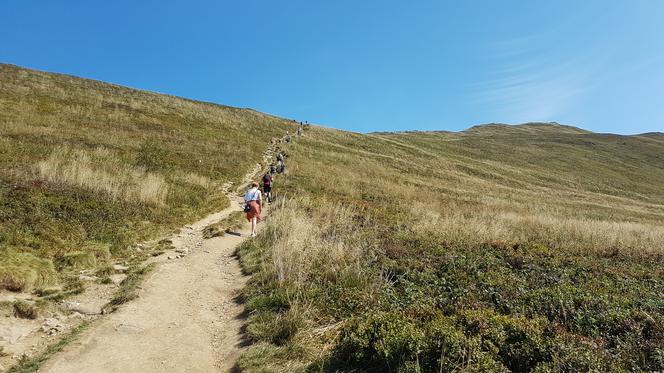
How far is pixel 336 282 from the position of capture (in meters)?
8.73

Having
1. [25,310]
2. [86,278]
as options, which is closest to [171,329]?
[25,310]

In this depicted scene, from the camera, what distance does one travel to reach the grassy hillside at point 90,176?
10.3 meters

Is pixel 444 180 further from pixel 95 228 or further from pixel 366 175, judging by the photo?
pixel 95 228

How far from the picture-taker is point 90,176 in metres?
15.6

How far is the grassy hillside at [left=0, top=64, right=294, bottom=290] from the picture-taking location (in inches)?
405

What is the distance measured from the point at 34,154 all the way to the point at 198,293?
1522 cm

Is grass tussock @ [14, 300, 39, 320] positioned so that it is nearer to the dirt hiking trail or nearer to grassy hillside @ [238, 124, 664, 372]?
the dirt hiking trail

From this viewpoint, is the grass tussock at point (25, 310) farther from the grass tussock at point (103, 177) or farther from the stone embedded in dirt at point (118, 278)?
the grass tussock at point (103, 177)

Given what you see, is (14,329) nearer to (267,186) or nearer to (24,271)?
(24,271)

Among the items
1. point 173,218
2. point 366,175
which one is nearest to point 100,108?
point 366,175

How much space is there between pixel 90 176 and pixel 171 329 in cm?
1113

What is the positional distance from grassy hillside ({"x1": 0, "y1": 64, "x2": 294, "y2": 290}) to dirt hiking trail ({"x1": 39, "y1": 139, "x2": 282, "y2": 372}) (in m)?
2.42

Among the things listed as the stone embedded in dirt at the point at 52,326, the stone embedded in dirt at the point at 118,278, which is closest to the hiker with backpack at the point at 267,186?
the stone embedded in dirt at the point at 118,278

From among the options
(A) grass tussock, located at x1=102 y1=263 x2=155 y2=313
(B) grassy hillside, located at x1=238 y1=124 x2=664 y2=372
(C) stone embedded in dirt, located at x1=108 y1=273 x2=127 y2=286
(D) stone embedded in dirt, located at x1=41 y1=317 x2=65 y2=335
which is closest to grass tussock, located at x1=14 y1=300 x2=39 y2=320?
(D) stone embedded in dirt, located at x1=41 y1=317 x2=65 y2=335
